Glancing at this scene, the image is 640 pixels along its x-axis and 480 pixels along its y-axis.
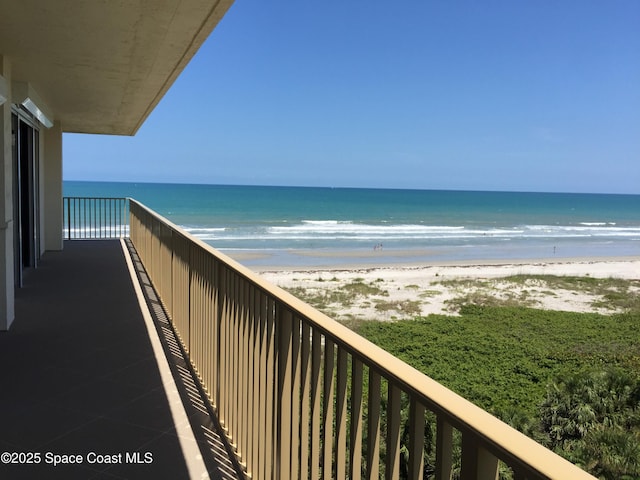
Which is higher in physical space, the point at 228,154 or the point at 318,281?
the point at 228,154

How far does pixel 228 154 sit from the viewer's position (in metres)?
91.9

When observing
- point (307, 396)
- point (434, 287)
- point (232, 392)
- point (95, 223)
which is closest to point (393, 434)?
point (307, 396)

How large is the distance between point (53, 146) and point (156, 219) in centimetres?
596

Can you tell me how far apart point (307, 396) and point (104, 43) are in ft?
12.9

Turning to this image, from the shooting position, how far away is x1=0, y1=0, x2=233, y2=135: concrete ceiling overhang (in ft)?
11.8

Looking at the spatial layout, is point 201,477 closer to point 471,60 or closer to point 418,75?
point 471,60

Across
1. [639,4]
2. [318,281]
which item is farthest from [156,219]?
[639,4]

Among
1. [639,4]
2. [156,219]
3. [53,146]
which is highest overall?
[639,4]

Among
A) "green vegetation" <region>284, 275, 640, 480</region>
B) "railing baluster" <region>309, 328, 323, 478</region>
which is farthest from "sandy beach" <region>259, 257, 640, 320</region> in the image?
"railing baluster" <region>309, 328, 323, 478</region>

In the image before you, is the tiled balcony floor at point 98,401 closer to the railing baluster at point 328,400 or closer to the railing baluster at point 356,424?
the railing baluster at point 328,400

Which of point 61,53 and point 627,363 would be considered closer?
point 61,53

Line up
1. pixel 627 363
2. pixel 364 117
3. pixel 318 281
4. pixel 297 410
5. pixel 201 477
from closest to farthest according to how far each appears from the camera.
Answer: pixel 297 410 < pixel 201 477 < pixel 627 363 < pixel 318 281 < pixel 364 117

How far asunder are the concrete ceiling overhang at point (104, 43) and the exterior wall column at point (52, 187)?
2.85 m

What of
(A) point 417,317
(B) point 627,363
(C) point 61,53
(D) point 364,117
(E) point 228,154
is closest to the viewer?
(C) point 61,53
